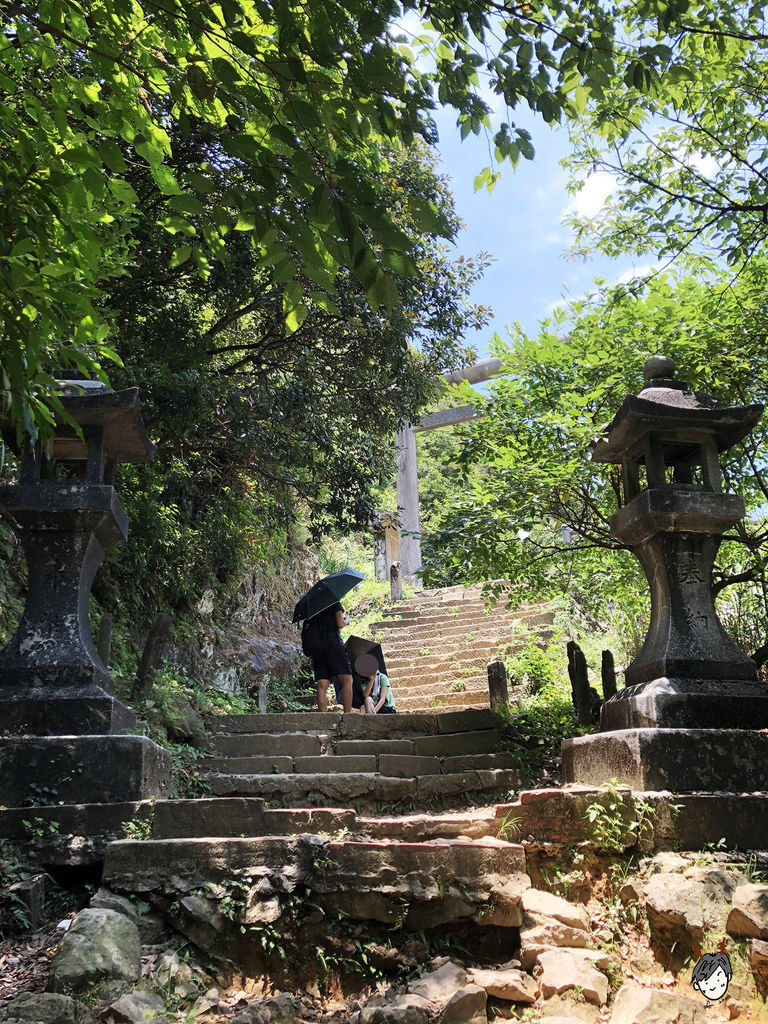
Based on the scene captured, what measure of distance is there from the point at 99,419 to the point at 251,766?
320 cm

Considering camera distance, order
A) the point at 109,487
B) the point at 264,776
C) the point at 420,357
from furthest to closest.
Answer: the point at 420,357, the point at 264,776, the point at 109,487

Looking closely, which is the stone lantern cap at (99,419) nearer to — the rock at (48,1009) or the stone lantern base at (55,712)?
the stone lantern base at (55,712)

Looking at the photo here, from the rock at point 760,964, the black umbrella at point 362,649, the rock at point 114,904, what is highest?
the black umbrella at point 362,649

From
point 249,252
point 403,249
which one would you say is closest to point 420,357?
point 249,252

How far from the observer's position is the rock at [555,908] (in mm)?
3660

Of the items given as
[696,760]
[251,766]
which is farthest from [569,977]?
[251,766]

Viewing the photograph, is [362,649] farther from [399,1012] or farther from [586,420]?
[399,1012]

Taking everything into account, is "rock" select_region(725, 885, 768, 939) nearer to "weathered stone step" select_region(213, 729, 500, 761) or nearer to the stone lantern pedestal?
the stone lantern pedestal

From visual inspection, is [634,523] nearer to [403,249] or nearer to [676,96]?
[676,96]

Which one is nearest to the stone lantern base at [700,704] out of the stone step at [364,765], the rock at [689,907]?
the rock at [689,907]

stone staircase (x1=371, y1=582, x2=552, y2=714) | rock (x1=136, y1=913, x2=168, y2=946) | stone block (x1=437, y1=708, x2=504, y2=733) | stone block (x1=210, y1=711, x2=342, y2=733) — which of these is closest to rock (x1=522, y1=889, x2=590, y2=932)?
rock (x1=136, y1=913, x2=168, y2=946)

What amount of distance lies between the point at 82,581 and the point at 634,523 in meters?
3.19

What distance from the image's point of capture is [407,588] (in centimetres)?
1897

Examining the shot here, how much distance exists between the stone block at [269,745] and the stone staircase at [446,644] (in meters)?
2.58
